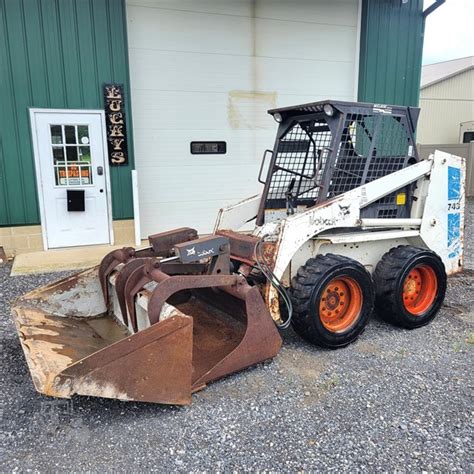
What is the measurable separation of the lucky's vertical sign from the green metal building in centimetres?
2

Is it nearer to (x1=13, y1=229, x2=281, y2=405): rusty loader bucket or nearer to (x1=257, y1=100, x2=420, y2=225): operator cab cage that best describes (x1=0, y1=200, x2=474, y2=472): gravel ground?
(x1=13, y1=229, x2=281, y2=405): rusty loader bucket

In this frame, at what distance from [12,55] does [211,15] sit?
3.20 metres

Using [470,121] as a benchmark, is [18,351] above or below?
below

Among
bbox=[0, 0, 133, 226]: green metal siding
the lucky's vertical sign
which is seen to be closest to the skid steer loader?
the lucky's vertical sign

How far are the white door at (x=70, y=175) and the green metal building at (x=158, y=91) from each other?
0.02 meters

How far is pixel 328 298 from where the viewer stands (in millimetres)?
3641

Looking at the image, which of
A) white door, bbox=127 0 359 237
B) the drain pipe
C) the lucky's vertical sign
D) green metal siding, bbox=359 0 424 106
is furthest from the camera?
green metal siding, bbox=359 0 424 106

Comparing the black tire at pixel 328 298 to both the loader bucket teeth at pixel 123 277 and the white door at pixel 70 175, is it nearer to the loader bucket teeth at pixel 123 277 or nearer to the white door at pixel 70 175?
the loader bucket teeth at pixel 123 277

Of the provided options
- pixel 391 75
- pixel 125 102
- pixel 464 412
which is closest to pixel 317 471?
pixel 464 412

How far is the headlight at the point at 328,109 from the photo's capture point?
145 inches

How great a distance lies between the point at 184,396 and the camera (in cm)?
278

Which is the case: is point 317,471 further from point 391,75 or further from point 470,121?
point 470,121

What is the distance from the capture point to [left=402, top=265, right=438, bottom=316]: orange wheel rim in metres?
4.14

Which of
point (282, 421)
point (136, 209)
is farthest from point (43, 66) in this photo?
point (282, 421)
